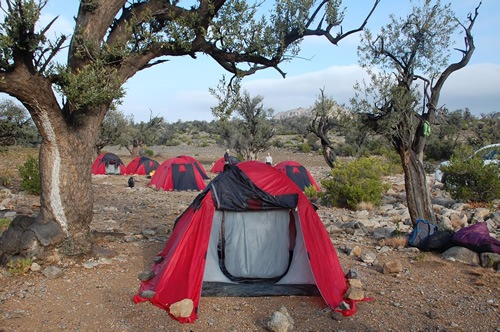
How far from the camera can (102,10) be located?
7289 mm

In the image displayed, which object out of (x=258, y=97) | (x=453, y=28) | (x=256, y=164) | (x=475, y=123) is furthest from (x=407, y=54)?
(x=475, y=123)

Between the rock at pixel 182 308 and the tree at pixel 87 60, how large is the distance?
109 inches

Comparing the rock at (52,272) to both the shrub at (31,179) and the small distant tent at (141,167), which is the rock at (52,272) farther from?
the small distant tent at (141,167)

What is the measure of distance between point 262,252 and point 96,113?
12.2ft

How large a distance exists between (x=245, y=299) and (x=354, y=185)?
27.8 ft

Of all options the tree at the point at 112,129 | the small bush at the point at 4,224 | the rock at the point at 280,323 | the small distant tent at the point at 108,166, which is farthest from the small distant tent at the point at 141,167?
the rock at the point at 280,323

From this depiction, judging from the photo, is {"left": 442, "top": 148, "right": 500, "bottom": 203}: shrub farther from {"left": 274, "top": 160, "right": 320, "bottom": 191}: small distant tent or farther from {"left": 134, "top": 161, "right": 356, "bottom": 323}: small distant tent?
{"left": 134, "top": 161, "right": 356, "bottom": 323}: small distant tent

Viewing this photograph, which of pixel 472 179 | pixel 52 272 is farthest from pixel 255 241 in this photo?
pixel 472 179

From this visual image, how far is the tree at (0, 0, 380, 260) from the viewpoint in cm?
641

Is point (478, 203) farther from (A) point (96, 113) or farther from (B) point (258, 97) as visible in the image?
(B) point (258, 97)

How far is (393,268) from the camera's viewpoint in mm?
7285

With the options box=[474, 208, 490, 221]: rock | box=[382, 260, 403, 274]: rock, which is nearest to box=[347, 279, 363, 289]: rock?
box=[382, 260, 403, 274]: rock

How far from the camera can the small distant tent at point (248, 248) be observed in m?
6.23

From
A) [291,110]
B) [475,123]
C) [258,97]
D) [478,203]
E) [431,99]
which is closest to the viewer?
[431,99]
